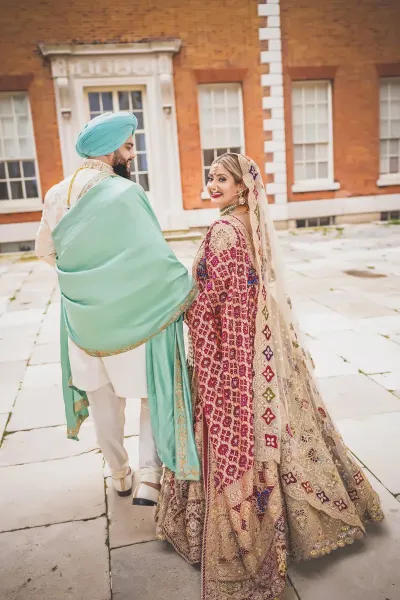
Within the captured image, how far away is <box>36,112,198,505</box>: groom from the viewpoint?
197 centimetres

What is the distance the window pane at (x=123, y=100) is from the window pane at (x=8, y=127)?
7.51 ft

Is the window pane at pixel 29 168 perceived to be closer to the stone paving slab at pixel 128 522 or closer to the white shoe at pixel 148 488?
the stone paving slab at pixel 128 522

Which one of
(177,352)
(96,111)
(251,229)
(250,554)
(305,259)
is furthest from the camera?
(96,111)

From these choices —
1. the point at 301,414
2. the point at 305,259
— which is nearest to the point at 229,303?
the point at 301,414

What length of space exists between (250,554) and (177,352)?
2.60 ft

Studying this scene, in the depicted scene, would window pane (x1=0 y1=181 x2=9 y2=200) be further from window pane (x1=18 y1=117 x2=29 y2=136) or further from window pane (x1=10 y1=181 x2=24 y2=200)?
window pane (x1=18 y1=117 x2=29 y2=136)

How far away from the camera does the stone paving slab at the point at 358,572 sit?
1.77 m

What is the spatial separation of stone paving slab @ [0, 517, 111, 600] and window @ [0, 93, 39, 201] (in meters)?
9.85

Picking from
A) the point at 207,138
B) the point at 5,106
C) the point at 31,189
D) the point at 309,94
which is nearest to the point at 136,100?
the point at 207,138

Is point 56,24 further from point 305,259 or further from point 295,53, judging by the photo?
point 305,259

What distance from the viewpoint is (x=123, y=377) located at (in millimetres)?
2145

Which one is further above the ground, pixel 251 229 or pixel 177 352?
pixel 251 229

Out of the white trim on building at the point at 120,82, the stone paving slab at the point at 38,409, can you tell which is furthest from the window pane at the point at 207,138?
the stone paving slab at the point at 38,409

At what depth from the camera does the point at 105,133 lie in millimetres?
2139
